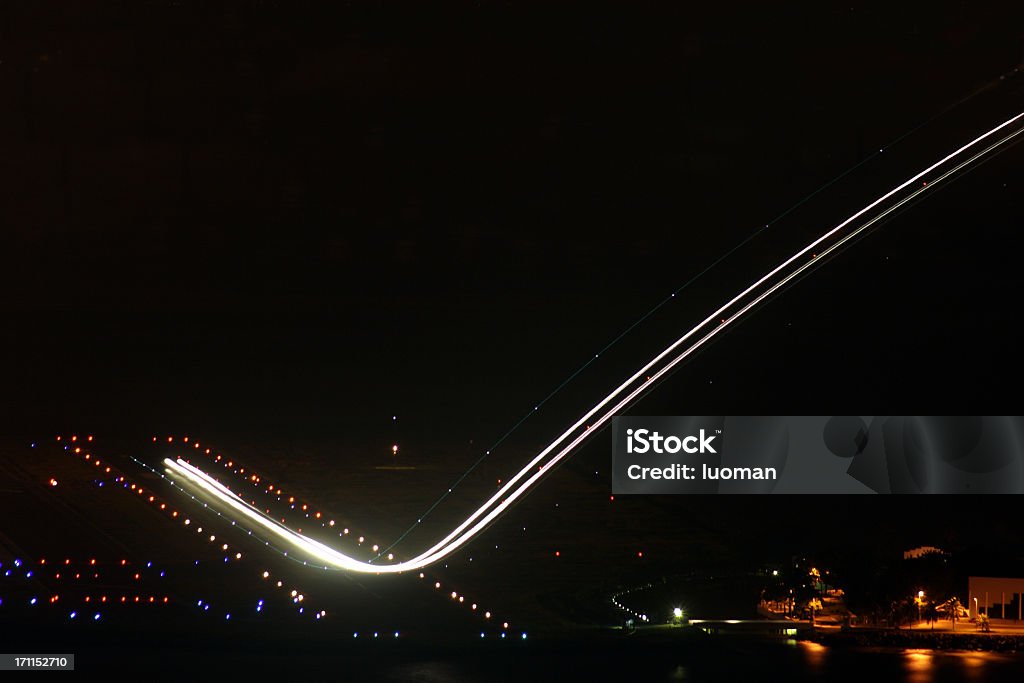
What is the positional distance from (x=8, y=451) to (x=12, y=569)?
15.1 ft

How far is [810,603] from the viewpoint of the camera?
16.4 meters

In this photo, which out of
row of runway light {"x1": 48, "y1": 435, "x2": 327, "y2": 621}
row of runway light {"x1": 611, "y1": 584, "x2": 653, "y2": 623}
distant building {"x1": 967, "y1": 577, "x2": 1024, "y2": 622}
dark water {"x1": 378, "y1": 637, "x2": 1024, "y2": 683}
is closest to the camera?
dark water {"x1": 378, "y1": 637, "x2": 1024, "y2": 683}

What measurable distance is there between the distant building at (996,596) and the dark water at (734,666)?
9.93 feet

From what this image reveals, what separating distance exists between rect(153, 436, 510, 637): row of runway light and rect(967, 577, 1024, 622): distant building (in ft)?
20.7

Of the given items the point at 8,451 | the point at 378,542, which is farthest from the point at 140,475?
the point at 378,542

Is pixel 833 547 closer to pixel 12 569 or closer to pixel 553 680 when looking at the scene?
pixel 553 680

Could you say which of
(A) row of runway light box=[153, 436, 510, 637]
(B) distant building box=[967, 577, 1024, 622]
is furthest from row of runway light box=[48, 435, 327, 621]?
(B) distant building box=[967, 577, 1024, 622]

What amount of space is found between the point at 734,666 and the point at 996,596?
18.6ft

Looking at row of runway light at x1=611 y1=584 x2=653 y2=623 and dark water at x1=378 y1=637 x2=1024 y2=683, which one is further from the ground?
row of runway light at x1=611 y1=584 x2=653 y2=623

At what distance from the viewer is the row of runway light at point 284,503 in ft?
46.6

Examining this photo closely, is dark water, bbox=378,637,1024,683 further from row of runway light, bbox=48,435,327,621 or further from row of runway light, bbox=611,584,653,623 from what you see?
row of runway light, bbox=48,435,327,621

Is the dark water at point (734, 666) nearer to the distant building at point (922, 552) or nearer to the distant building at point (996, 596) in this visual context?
the distant building at point (996, 596)

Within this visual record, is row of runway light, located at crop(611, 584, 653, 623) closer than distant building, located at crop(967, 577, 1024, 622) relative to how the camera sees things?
Yes

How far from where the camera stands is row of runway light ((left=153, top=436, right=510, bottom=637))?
1420cm
